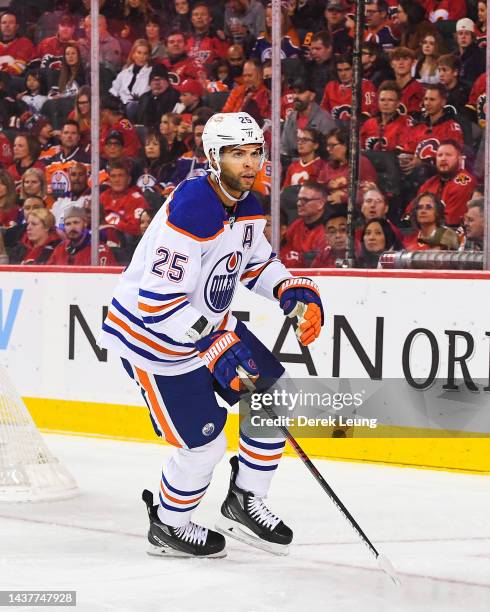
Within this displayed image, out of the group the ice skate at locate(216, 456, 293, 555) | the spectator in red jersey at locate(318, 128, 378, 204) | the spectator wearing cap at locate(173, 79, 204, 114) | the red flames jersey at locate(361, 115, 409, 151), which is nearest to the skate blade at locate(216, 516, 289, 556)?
the ice skate at locate(216, 456, 293, 555)

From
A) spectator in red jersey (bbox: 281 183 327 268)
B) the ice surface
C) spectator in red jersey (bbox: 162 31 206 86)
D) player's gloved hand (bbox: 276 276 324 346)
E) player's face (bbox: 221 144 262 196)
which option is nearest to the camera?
the ice surface

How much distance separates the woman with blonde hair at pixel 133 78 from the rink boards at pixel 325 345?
102 centimetres

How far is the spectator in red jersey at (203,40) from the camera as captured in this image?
6.50 metres

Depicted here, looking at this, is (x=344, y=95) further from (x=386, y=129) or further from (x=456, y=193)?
(x=456, y=193)

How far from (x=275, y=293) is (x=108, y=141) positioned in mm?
3267

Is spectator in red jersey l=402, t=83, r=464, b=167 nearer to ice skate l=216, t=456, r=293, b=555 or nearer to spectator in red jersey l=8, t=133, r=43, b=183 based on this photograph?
spectator in red jersey l=8, t=133, r=43, b=183

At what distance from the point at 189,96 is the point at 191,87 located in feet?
0.15

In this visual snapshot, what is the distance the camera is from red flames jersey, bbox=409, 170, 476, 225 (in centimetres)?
547

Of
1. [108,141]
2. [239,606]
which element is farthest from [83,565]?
[108,141]

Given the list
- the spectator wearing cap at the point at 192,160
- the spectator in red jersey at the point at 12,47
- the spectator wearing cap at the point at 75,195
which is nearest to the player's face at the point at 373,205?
the spectator wearing cap at the point at 192,160

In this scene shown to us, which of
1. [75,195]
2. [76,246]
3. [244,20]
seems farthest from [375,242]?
[75,195]

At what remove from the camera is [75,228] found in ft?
21.7

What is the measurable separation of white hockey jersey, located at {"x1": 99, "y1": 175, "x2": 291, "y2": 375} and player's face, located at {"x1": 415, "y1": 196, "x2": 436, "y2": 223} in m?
2.12

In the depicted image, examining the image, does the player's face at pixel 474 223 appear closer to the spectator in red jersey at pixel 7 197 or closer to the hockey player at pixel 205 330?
the hockey player at pixel 205 330
